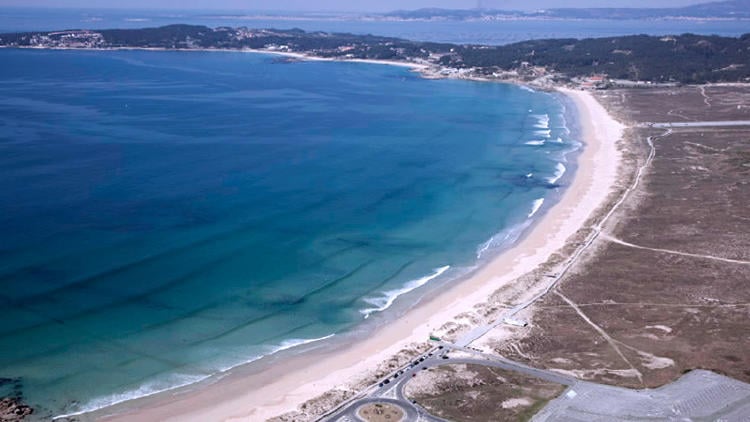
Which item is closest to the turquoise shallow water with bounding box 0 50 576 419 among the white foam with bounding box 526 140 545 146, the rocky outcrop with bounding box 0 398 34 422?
the white foam with bounding box 526 140 545 146

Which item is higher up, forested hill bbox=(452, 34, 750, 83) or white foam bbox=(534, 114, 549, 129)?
forested hill bbox=(452, 34, 750, 83)

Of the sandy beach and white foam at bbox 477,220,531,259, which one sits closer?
the sandy beach

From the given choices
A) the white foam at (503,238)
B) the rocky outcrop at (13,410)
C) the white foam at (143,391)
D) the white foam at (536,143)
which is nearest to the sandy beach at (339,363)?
the white foam at (143,391)

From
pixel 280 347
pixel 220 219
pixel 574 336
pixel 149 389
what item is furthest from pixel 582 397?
pixel 220 219

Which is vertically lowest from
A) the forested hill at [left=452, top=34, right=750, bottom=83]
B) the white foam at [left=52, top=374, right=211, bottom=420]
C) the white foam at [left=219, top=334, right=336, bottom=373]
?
the white foam at [left=52, top=374, right=211, bottom=420]

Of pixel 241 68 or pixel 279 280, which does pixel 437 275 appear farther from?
pixel 241 68

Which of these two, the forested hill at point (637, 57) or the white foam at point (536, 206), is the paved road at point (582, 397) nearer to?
the white foam at point (536, 206)

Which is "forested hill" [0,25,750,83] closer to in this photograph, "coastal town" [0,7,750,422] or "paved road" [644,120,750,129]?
"paved road" [644,120,750,129]
